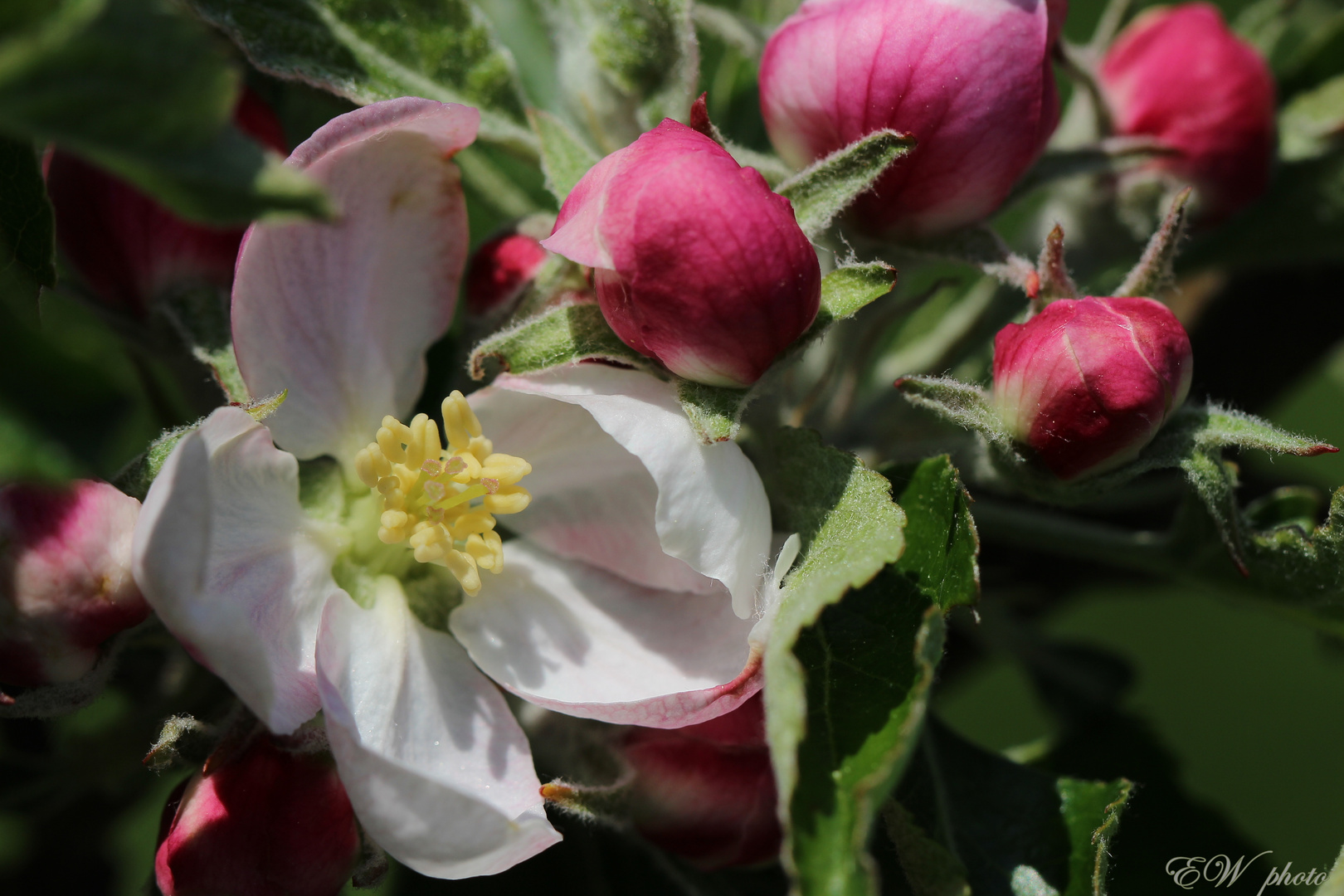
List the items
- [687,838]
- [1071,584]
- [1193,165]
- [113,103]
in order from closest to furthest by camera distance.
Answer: [113,103]
[687,838]
[1193,165]
[1071,584]

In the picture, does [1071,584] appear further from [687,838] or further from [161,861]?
[161,861]

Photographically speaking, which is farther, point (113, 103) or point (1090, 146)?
point (1090, 146)

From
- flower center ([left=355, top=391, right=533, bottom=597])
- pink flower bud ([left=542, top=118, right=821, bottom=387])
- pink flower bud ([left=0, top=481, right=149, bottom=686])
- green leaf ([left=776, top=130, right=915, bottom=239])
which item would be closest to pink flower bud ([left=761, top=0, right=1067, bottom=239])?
green leaf ([left=776, top=130, right=915, bottom=239])

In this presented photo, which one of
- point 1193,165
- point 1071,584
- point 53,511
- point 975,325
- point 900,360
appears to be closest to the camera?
point 53,511

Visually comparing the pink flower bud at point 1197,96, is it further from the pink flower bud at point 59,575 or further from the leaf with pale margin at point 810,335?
the pink flower bud at point 59,575

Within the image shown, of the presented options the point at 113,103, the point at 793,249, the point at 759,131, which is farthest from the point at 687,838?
the point at 759,131

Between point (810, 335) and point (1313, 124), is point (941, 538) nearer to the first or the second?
point (810, 335)

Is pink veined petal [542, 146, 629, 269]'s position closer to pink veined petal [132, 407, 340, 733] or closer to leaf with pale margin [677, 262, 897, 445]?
leaf with pale margin [677, 262, 897, 445]
